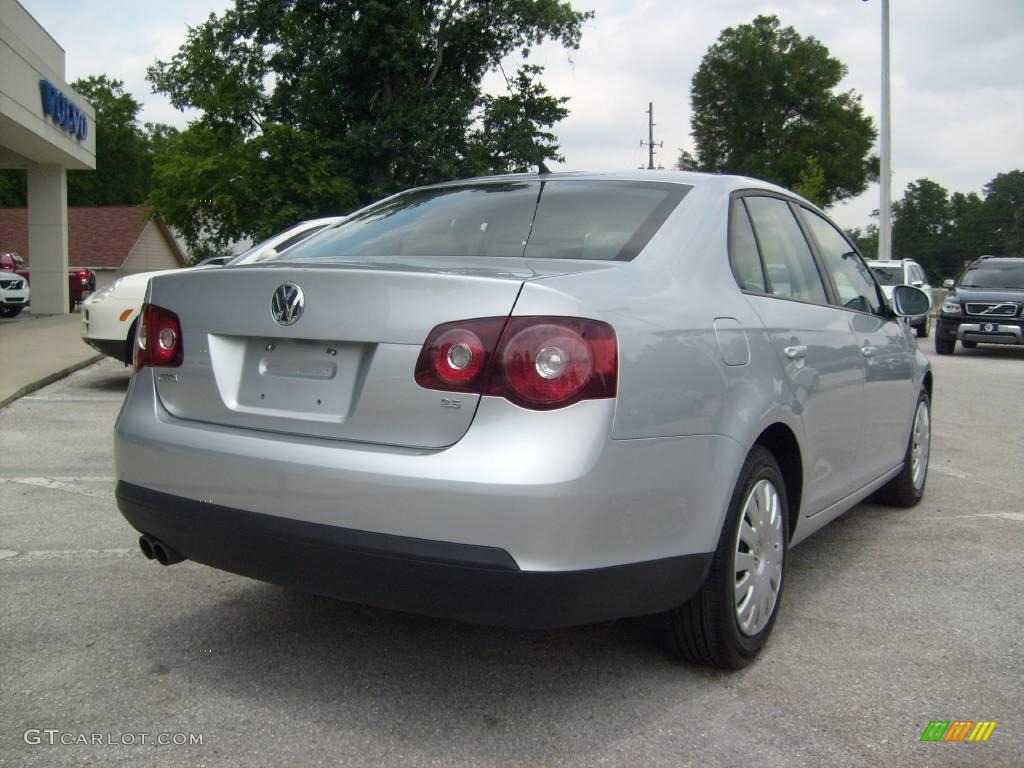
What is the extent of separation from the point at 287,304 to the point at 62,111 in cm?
2381

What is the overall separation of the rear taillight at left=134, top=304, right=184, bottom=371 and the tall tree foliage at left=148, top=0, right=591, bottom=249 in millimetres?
29880

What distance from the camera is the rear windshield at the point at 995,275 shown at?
18.4 metres

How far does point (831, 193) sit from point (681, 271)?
214 feet

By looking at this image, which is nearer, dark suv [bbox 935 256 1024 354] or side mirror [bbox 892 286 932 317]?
side mirror [bbox 892 286 932 317]

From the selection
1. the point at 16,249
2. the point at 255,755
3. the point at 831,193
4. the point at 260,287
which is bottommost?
the point at 255,755

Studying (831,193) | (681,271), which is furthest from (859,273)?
(831,193)

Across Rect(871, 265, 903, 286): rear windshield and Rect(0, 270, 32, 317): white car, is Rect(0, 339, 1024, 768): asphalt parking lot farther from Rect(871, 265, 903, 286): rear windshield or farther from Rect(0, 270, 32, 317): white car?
Rect(0, 270, 32, 317): white car

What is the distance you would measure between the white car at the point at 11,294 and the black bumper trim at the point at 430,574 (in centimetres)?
2420

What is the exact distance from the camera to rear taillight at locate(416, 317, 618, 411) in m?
2.66

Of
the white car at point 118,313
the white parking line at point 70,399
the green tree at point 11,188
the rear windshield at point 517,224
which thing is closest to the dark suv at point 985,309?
the white car at point 118,313

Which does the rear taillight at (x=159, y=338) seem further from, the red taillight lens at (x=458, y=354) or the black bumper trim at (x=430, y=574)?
the red taillight lens at (x=458, y=354)

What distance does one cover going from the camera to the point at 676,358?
9.56ft

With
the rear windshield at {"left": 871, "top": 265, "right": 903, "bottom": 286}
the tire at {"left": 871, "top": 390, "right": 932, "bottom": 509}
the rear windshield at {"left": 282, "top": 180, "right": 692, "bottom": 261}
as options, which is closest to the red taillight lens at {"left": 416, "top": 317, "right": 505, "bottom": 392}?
the rear windshield at {"left": 282, "top": 180, "right": 692, "bottom": 261}

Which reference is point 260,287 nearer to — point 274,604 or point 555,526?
point 555,526
